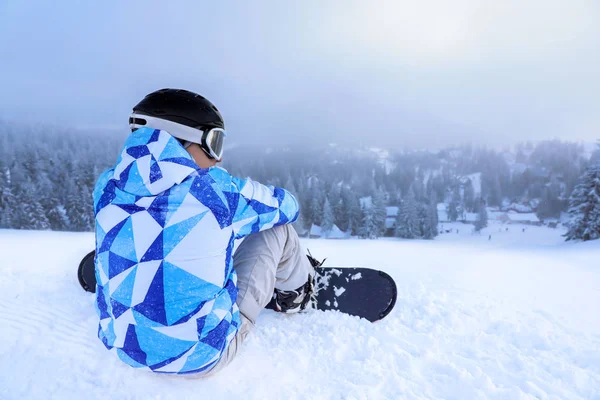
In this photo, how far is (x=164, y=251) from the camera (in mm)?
1367

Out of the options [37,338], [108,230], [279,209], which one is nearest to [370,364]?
[279,209]

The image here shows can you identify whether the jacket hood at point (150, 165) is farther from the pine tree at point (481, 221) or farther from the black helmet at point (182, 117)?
the pine tree at point (481, 221)

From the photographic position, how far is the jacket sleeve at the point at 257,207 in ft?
5.23

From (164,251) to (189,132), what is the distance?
67cm

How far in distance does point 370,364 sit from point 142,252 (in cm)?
163

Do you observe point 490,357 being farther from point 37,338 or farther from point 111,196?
point 37,338

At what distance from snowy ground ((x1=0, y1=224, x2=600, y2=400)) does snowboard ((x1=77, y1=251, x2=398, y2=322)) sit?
11cm

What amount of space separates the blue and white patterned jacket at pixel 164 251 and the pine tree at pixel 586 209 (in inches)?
1291

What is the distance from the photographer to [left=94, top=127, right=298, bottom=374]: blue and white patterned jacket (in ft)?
4.48

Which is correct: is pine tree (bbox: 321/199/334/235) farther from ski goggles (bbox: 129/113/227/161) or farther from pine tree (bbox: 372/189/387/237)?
ski goggles (bbox: 129/113/227/161)

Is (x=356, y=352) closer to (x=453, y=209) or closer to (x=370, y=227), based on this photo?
(x=370, y=227)

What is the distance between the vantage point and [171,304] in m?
1.42

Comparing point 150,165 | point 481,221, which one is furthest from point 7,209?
point 481,221

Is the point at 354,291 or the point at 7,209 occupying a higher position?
the point at 354,291
